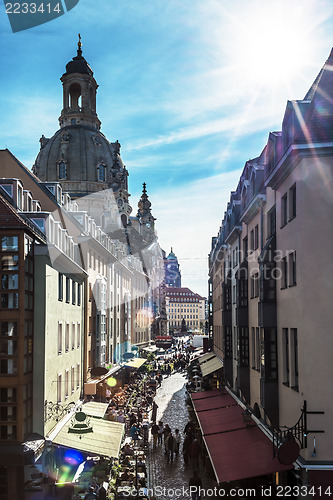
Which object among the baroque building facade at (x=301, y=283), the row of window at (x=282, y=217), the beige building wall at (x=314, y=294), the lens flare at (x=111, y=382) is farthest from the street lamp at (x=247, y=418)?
the lens flare at (x=111, y=382)

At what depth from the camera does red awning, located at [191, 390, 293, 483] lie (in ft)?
61.0

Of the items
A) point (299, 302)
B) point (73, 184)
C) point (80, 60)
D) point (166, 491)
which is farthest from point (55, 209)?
point (80, 60)

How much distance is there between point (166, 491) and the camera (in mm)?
24328

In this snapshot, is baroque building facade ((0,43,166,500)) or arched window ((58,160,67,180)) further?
arched window ((58,160,67,180))

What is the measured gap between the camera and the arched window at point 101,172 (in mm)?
104900

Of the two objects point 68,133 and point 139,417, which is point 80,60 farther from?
point 139,417

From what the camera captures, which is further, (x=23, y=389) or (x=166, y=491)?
(x=166, y=491)

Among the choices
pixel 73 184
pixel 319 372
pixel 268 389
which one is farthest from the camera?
pixel 73 184

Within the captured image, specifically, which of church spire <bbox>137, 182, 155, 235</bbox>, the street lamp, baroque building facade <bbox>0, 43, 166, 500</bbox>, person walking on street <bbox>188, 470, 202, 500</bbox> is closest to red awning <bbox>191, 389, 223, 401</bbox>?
baroque building facade <bbox>0, 43, 166, 500</bbox>

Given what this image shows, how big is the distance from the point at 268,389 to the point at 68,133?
91.7 m

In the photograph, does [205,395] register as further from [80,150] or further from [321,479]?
[80,150]

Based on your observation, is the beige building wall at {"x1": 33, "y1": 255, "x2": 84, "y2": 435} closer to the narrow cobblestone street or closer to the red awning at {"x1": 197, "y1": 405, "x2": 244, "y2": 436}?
the narrow cobblestone street

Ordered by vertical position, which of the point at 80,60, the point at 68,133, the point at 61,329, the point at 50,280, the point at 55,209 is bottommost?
the point at 61,329

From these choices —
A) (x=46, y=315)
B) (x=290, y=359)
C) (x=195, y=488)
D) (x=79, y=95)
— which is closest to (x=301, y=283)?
(x=290, y=359)
